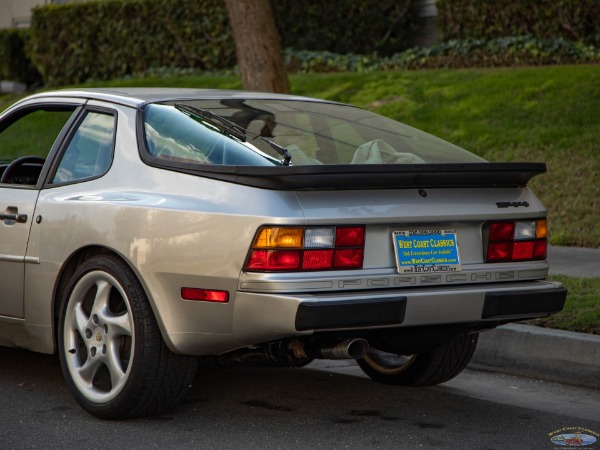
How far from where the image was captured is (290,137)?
5277 mm

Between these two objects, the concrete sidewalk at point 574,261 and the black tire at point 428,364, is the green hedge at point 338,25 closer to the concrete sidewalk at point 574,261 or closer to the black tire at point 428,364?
the concrete sidewalk at point 574,261

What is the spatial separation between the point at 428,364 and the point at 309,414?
2.62 feet

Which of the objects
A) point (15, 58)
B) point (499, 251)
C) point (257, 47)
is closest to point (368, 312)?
point (499, 251)

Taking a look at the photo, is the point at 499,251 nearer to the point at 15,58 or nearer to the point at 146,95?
the point at 146,95

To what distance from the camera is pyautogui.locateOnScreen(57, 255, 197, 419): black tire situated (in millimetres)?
4721

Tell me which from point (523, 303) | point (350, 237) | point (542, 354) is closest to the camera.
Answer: point (350, 237)

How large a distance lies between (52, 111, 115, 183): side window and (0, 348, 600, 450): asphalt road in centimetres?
110

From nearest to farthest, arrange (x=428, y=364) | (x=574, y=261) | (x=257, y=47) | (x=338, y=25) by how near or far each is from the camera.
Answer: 1. (x=428, y=364)
2. (x=574, y=261)
3. (x=257, y=47)
4. (x=338, y=25)

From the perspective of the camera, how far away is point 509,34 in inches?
612

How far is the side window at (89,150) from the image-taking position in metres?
5.24

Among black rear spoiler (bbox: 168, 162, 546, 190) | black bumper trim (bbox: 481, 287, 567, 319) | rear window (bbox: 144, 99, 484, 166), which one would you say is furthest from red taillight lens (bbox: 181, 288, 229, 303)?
black bumper trim (bbox: 481, 287, 567, 319)

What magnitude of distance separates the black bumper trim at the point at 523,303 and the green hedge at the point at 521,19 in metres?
10.4

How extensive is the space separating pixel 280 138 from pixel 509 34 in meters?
11.0

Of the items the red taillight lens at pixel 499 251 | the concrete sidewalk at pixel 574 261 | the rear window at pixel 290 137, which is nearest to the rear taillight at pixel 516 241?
the red taillight lens at pixel 499 251
